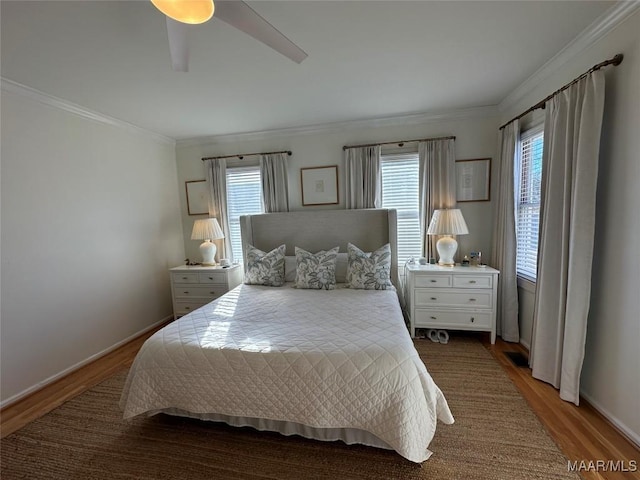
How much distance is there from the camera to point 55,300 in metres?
2.61

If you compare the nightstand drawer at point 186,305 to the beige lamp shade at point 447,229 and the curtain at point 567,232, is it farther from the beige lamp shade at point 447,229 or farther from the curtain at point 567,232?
the curtain at point 567,232

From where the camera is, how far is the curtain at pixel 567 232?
1.81 m

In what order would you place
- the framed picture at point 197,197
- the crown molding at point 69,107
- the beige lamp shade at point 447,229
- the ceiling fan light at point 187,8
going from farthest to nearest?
the framed picture at point 197,197 → the beige lamp shade at point 447,229 → the crown molding at point 69,107 → the ceiling fan light at point 187,8

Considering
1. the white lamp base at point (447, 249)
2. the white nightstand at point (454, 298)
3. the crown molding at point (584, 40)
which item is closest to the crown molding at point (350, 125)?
the crown molding at point (584, 40)

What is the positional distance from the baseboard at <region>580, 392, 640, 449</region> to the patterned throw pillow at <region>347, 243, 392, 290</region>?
1703 mm

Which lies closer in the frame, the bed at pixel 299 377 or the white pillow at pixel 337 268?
the bed at pixel 299 377

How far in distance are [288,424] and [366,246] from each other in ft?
7.29

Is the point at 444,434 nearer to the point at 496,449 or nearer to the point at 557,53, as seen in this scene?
the point at 496,449

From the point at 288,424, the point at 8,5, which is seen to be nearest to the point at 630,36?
the point at 288,424

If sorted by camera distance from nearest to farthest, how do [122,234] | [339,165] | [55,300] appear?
[55,300] < [122,234] < [339,165]

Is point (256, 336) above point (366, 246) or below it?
below

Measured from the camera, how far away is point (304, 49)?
1.97 metres

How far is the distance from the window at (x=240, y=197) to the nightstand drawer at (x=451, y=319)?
2.59 meters

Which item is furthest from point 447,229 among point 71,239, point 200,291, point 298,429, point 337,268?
point 71,239
